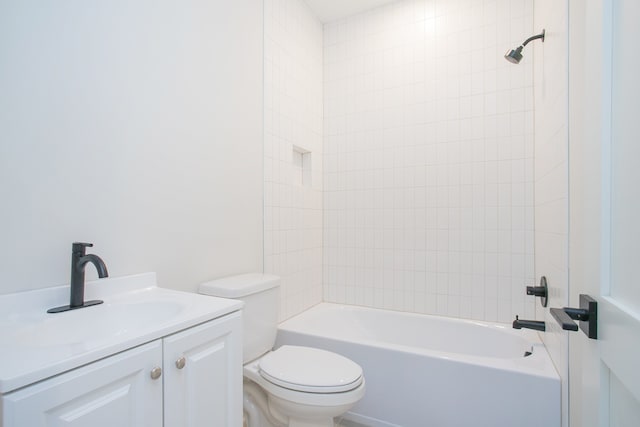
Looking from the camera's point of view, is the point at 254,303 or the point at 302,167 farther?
the point at 302,167

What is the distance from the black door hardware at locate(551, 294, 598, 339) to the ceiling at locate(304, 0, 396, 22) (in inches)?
99.4

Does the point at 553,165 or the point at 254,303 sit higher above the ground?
the point at 553,165

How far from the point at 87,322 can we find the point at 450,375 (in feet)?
5.28

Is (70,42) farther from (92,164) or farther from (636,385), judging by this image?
(636,385)

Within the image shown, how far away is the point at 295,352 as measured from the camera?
1.55 metres

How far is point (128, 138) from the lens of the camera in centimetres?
119

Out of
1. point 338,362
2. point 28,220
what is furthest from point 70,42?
point 338,362

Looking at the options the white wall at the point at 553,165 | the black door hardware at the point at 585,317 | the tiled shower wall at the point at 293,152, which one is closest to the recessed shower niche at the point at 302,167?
the tiled shower wall at the point at 293,152

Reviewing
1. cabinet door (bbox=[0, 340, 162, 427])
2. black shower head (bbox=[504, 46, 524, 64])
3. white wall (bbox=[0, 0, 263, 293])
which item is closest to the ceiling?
white wall (bbox=[0, 0, 263, 293])

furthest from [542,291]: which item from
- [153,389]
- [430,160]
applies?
[153,389]

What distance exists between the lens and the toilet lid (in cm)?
127

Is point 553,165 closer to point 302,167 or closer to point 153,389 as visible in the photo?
point 302,167

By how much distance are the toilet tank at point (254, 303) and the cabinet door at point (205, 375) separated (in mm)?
465

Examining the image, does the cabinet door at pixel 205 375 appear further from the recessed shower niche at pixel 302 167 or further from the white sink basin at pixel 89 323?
the recessed shower niche at pixel 302 167
